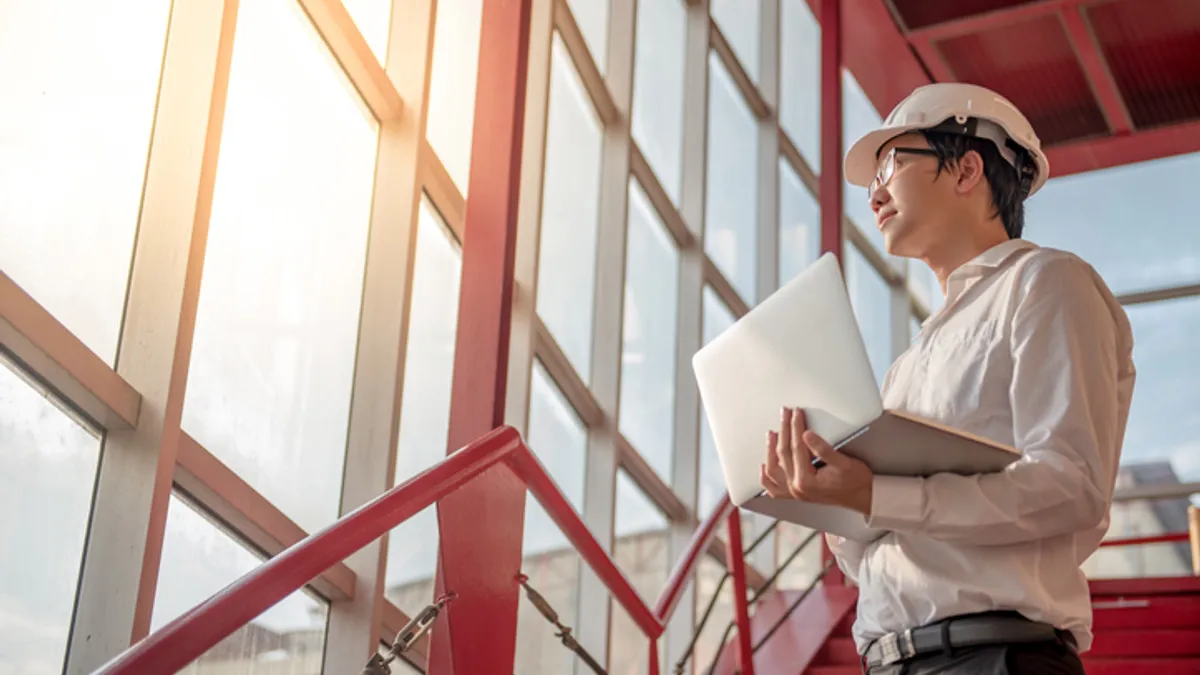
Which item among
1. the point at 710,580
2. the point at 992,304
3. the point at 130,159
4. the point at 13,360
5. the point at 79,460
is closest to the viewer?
the point at 992,304

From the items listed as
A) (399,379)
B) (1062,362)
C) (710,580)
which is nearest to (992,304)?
(1062,362)

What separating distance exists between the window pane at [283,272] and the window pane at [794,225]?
4.50 m

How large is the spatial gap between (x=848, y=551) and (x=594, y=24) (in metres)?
4.72

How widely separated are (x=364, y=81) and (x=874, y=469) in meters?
2.94

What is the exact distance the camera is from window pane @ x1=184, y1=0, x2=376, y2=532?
3.56m

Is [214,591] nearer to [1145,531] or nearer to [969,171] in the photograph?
[969,171]

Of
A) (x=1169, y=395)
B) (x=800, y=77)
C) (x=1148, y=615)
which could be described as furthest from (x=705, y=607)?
(x=1169, y=395)

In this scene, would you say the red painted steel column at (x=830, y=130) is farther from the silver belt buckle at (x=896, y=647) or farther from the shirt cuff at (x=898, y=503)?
the shirt cuff at (x=898, y=503)

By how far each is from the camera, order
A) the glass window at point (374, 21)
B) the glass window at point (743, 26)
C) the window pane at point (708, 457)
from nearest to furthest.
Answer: the glass window at point (374, 21) < the window pane at point (708, 457) < the glass window at point (743, 26)

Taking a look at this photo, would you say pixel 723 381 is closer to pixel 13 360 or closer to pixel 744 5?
pixel 13 360

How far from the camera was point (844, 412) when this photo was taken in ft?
5.53

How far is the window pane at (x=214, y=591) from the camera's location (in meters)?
3.23

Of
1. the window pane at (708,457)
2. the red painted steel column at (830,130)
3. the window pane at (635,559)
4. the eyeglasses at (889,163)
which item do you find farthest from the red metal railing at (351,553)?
the window pane at (708,457)

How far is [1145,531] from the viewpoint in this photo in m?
9.87
